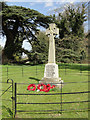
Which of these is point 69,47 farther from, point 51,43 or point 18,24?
point 51,43

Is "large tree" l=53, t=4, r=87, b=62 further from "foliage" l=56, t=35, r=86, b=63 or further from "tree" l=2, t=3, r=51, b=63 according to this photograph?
"tree" l=2, t=3, r=51, b=63

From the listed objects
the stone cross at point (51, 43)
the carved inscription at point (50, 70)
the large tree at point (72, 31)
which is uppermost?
the large tree at point (72, 31)

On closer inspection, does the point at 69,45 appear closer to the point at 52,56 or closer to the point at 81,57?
the point at 81,57

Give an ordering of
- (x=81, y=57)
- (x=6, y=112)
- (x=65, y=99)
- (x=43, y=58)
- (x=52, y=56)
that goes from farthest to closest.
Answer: (x=81, y=57) < (x=43, y=58) < (x=52, y=56) < (x=65, y=99) < (x=6, y=112)

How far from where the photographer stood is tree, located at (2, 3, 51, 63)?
20.3 metres

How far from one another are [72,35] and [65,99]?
1931 cm

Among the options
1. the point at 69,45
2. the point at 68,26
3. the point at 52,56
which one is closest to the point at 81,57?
the point at 69,45

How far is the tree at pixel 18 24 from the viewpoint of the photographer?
20281 mm

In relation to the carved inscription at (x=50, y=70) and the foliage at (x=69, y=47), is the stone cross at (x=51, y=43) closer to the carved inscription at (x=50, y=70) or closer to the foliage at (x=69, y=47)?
the carved inscription at (x=50, y=70)

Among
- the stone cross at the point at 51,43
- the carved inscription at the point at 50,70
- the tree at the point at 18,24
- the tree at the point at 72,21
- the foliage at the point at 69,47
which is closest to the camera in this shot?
the carved inscription at the point at 50,70

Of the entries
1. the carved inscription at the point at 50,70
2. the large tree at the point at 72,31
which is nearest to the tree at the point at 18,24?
the large tree at the point at 72,31

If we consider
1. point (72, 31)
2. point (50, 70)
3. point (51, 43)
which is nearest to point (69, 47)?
point (72, 31)

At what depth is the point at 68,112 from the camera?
432 cm

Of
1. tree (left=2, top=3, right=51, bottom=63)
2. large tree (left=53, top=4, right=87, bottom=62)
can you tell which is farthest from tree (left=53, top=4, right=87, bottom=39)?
tree (left=2, top=3, right=51, bottom=63)
